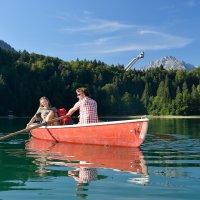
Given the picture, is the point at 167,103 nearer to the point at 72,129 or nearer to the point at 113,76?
the point at 113,76

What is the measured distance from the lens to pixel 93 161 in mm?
9500

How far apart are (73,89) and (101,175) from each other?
125616mm

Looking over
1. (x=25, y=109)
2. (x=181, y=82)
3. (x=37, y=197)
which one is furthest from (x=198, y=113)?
(x=37, y=197)

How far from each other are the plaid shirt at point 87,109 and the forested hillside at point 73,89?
9484 cm

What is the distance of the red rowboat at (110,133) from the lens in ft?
40.5

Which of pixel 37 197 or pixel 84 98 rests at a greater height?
pixel 84 98

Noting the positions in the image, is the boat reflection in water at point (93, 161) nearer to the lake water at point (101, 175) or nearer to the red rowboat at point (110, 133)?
the lake water at point (101, 175)

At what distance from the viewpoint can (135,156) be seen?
10492 millimetres

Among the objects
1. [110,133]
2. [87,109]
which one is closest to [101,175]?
[110,133]

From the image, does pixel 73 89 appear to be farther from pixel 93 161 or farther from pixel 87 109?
pixel 93 161

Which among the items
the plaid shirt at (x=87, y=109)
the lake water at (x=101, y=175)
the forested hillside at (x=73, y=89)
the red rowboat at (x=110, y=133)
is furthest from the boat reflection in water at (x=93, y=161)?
the forested hillside at (x=73, y=89)

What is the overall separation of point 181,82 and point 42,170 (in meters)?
166

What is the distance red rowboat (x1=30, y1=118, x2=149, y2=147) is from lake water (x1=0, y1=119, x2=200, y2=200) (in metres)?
0.90

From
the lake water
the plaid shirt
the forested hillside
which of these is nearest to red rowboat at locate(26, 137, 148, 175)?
the lake water
